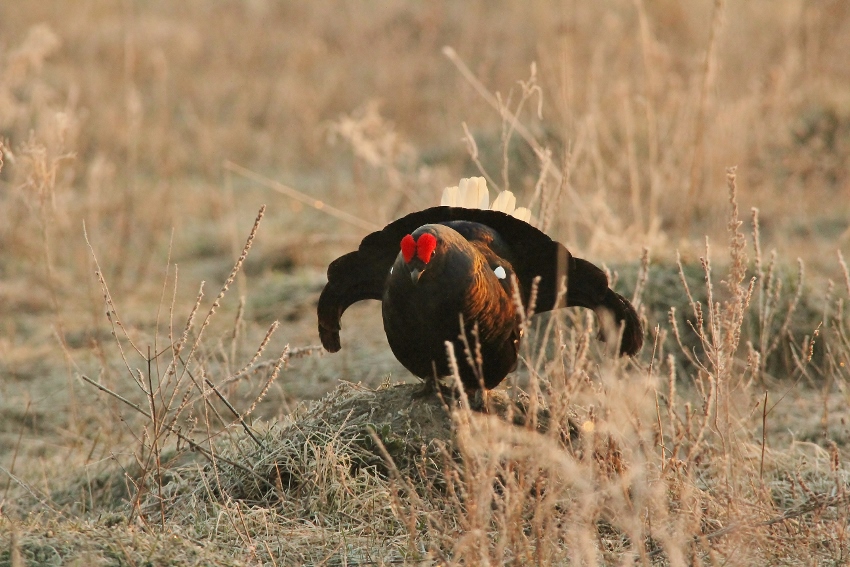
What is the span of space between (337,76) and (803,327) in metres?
8.60

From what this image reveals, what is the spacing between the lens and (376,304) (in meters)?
6.61

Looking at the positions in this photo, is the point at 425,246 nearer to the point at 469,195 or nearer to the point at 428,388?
the point at 428,388

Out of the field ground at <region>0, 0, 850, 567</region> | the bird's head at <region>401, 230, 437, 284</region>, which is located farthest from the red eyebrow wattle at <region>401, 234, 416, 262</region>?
the field ground at <region>0, 0, 850, 567</region>

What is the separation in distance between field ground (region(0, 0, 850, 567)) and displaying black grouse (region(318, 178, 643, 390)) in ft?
0.56

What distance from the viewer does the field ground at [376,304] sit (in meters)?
2.87

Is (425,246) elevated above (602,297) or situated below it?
above

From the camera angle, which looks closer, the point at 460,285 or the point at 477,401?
the point at 460,285

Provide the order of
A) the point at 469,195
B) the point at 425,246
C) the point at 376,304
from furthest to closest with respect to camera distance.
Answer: the point at 376,304 → the point at 469,195 → the point at 425,246

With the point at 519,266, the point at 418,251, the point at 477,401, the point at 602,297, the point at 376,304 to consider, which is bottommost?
the point at 376,304

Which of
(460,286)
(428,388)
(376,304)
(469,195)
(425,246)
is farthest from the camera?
(376,304)

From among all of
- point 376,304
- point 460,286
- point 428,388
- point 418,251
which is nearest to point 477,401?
point 428,388

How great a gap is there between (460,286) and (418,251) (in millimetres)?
187

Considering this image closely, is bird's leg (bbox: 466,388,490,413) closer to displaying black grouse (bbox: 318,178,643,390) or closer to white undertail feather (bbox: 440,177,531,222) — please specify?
displaying black grouse (bbox: 318,178,643,390)

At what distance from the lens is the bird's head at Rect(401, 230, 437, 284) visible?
3.12 metres
